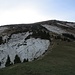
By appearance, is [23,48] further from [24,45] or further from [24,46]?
[24,45]

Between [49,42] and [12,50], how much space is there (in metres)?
13.5

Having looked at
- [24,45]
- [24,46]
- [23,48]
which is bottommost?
[23,48]

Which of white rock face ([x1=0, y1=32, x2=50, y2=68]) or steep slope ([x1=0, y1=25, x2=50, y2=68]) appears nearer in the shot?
white rock face ([x1=0, y1=32, x2=50, y2=68])

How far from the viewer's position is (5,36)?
90.2 metres

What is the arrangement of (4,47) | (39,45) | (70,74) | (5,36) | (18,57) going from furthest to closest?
(5,36)
(4,47)
(39,45)
(18,57)
(70,74)

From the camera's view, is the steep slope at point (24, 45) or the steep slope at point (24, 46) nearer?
the steep slope at point (24, 45)

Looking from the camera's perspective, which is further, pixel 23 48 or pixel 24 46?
pixel 24 46

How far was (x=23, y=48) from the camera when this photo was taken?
76.4 metres

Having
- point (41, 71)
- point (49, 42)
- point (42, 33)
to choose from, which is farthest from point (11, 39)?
point (41, 71)

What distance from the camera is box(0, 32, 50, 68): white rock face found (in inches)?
2832

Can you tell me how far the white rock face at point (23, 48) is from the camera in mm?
71938

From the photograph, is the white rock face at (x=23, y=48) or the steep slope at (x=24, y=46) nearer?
the white rock face at (x=23, y=48)

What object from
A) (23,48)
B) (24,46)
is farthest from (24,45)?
(23,48)

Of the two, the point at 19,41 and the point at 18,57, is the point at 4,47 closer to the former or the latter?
the point at 19,41
